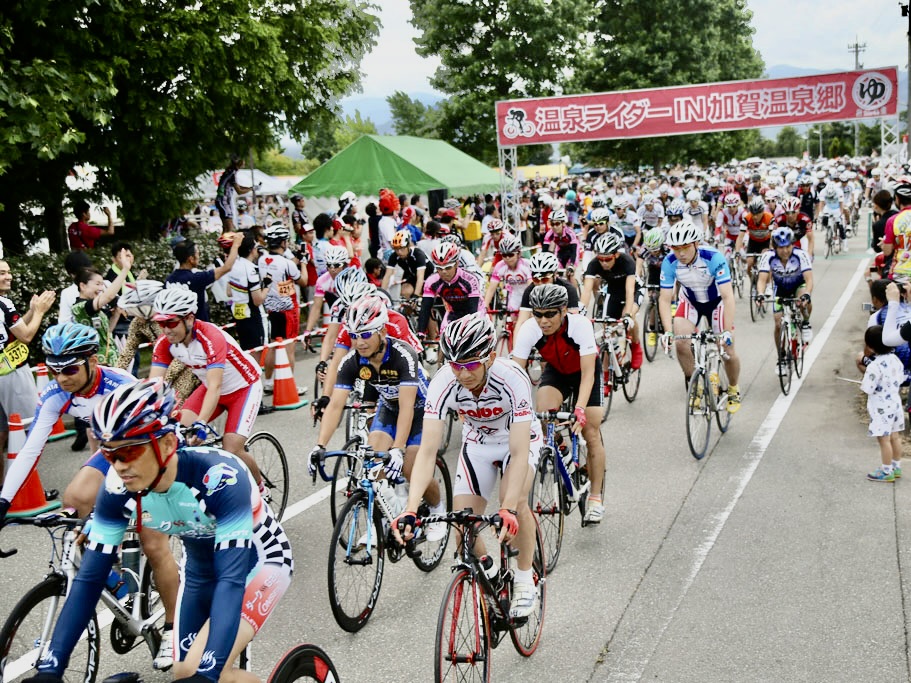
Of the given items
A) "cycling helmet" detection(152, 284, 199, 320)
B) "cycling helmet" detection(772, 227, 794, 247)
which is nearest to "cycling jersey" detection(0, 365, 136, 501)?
"cycling helmet" detection(152, 284, 199, 320)

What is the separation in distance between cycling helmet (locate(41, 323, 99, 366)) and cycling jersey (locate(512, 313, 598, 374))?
3.05 meters

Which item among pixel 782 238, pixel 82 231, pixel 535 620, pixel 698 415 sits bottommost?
pixel 535 620

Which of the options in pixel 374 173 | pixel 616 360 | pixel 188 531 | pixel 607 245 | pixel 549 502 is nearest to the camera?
pixel 188 531

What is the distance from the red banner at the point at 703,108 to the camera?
956 inches

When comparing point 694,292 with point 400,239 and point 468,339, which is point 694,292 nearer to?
point 400,239

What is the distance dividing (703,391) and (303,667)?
6.76 m

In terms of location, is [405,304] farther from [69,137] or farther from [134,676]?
[134,676]

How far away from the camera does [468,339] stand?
5023 mm

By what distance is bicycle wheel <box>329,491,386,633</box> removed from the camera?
5766 mm

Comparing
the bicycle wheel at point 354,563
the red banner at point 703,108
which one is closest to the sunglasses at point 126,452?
the bicycle wheel at point 354,563

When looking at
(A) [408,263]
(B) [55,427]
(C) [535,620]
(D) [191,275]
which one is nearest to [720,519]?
(C) [535,620]

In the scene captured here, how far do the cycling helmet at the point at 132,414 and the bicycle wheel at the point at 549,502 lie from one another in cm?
332

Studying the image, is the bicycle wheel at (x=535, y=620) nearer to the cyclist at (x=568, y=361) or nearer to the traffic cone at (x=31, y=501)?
the cyclist at (x=568, y=361)

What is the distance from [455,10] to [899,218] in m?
34.1
